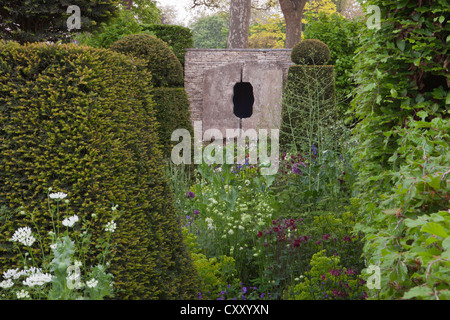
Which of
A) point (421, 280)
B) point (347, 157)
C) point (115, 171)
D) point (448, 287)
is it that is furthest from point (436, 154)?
point (347, 157)

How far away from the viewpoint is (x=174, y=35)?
585 inches

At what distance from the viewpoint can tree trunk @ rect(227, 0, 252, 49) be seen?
16734mm

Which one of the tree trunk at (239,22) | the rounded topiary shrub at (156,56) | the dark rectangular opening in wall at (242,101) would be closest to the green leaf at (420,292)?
the rounded topiary shrub at (156,56)

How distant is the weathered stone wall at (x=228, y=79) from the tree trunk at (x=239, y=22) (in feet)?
7.23

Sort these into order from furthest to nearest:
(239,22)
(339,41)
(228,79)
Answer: (239,22) → (228,79) → (339,41)

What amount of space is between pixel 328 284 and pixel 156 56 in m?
6.33

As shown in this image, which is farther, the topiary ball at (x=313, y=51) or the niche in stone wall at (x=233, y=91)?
the niche in stone wall at (x=233, y=91)

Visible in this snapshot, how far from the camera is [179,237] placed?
3.33 meters

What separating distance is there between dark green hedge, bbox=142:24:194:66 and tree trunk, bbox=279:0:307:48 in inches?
169

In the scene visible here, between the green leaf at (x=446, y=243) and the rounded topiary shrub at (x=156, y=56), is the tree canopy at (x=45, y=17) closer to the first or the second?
the rounded topiary shrub at (x=156, y=56)

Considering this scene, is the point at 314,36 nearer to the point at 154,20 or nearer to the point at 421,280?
the point at 154,20

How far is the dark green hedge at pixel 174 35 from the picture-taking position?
1470cm

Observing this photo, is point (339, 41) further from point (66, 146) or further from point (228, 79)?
point (66, 146)

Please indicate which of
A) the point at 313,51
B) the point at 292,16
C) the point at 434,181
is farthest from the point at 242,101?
the point at 434,181
